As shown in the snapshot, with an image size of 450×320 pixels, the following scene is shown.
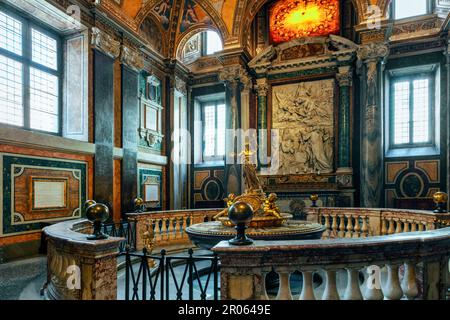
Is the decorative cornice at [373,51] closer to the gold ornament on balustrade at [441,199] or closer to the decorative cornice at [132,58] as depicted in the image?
the gold ornament on balustrade at [441,199]

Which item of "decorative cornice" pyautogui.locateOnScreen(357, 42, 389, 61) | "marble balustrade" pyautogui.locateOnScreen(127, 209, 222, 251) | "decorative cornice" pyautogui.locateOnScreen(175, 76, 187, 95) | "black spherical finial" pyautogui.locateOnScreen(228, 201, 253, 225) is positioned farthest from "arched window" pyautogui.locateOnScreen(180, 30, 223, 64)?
"black spherical finial" pyautogui.locateOnScreen(228, 201, 253, 225)

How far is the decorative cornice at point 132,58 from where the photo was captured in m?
9.16

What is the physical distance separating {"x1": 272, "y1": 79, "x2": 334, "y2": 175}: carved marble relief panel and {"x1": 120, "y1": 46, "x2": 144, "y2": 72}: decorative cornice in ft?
16.8

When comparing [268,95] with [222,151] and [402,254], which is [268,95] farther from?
[402,254]

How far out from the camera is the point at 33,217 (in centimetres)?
644

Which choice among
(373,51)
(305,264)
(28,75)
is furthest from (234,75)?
(305,264)

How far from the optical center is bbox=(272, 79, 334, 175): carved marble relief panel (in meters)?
10.5

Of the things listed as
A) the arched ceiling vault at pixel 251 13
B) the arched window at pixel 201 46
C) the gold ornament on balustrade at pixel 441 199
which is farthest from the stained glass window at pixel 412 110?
the arched window at pixel 201 46

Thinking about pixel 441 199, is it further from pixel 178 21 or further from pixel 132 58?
pixel 178 21

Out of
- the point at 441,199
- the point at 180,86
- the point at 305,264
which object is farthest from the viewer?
the point at 180,86

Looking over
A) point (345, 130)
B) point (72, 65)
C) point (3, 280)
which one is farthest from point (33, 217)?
point (345, 130)

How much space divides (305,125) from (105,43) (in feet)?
23.9

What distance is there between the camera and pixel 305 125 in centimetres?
1084
